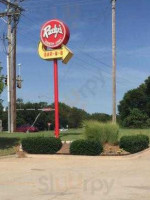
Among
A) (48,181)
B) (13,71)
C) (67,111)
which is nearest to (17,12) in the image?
(13,71)

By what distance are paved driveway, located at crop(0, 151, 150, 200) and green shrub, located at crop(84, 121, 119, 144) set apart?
3037 mm

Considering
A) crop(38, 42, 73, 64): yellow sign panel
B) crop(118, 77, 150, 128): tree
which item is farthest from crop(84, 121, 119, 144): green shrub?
crop(118, 77, 150, 128): tree

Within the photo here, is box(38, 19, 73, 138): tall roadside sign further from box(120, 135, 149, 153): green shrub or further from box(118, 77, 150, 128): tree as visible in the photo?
box(118, 77, 150, 128): tree

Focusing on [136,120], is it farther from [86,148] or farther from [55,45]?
[86,148]

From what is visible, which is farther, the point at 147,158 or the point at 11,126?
the point at 11,126

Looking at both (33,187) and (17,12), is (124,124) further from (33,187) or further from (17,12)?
(33,187)

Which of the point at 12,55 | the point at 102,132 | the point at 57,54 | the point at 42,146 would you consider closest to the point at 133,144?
the point at 102,132

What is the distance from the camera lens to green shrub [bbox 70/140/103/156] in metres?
19.1

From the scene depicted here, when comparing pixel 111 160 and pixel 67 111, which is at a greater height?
pixel 67 111

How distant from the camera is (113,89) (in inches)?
1171

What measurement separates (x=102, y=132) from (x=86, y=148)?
2729 millimetres

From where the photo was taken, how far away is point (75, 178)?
12680 mm

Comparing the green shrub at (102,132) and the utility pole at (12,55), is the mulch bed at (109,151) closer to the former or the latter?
the green shrub at (102,132)

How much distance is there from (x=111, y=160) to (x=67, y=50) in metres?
8.66
